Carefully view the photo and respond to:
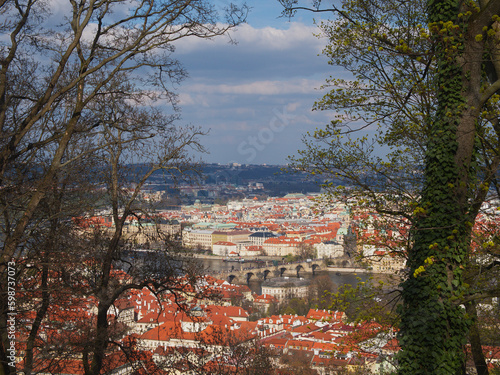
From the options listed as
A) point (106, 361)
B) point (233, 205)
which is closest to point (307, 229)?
point (233, 205)

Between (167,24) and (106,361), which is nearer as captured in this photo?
(167,24)

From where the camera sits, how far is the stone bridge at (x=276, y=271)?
1784 inches

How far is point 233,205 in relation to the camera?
10400cm

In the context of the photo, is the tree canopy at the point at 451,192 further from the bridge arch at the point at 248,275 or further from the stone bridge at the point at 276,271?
the bridge arch at the point at 248,275

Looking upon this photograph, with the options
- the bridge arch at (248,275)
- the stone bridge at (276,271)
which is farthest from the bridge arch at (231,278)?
the bridge arch at (248,275)

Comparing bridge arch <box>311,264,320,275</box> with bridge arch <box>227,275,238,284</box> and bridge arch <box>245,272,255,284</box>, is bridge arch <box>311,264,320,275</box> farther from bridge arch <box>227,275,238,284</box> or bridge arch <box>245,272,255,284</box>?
bridge arch <box>227,275,238,284</box>

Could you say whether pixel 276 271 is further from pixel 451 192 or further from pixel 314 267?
pixel 451 192

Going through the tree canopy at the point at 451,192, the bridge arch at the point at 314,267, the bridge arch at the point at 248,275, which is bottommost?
the bridge arch at the point at 248,275

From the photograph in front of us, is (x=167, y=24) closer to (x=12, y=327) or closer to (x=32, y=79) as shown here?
(x=32, y=79)

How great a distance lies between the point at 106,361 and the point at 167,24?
3.28 meters

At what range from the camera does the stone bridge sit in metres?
45.3

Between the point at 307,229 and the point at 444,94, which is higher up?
the point at 444,94

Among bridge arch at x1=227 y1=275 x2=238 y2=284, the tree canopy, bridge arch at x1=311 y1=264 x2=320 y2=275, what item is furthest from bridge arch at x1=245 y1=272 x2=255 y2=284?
the tree canopy

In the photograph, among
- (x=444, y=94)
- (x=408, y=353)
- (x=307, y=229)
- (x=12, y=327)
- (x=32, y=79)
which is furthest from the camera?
(x=307, y=229)
